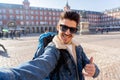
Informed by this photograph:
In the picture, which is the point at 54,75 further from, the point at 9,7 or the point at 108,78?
the point at 9,7

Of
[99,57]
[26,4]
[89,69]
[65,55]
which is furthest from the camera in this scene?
[26,4]

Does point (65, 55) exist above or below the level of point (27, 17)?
below

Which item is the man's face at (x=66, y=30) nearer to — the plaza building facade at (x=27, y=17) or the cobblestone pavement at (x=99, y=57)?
the cobblestone pavement at (x=99, y=57)

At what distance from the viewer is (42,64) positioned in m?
1.07

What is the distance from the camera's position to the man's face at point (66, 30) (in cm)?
148

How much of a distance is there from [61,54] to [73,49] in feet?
0.63

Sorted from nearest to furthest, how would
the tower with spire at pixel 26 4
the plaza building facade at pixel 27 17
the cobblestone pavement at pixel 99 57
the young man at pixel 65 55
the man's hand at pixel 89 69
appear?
the young man at pixel 65 55
the man's hand at pixel 89 69
the cobblestone pavement at pixel 99 57
the plaza building facade at pixel 27 17
the tower with spire at pixel 26 4

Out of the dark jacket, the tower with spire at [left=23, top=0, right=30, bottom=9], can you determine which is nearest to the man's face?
the dark jacket

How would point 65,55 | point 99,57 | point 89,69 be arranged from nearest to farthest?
point 65,55
point 89,69
point 99,57

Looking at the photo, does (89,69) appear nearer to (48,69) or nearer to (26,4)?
(48,69)

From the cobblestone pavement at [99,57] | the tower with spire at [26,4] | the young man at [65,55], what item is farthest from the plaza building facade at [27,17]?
the young man at [65,55]

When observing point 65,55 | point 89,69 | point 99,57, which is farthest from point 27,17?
point 65,55

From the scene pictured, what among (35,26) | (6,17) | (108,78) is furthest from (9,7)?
(108,78)

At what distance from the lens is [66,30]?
1.48 metres
